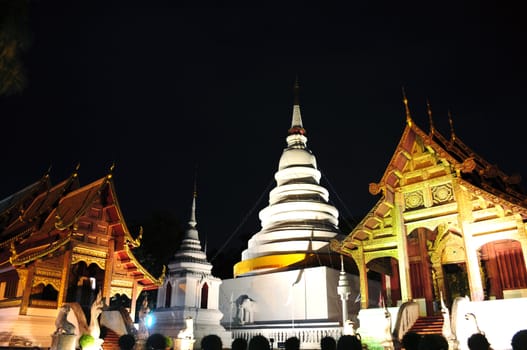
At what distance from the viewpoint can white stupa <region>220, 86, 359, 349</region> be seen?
64.5 ft

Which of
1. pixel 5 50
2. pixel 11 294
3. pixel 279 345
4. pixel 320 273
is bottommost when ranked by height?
pixel 279 345

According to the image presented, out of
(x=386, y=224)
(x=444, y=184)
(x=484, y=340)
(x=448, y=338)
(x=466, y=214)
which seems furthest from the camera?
(x=386, y=224)

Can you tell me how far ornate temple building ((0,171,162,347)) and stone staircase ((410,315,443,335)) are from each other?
9.45 metres

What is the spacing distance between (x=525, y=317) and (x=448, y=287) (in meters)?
6.94

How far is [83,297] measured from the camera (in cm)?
1652

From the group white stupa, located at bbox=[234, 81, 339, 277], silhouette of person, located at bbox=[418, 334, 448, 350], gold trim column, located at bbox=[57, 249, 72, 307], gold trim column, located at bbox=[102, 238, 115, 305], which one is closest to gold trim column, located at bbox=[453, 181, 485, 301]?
silhouette of person, located at bbox=[418, 334, 448, 350]

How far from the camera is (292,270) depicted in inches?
843

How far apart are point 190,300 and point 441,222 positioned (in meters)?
12.9

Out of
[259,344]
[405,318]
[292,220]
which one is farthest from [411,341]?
[292,220]

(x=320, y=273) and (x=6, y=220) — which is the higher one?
(x=6, y=220)

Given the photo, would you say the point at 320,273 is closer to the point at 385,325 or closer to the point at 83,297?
the point at 385,325

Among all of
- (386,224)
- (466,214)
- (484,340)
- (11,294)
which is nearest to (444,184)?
(466,214)

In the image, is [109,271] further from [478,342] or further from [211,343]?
[478,342]

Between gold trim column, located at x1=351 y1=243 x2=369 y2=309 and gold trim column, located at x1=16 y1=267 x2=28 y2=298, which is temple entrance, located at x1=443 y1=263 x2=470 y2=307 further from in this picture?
gold trim column, located at x1=16 y1=267 x2=28 y2=298
